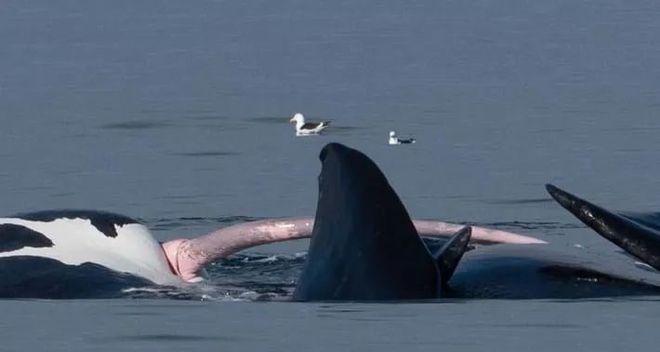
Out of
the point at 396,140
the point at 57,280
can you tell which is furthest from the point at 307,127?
the point at 57,280

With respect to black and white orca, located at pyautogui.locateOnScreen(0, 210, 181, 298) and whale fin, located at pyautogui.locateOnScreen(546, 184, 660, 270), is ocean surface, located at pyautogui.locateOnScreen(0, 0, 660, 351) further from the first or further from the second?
black and white orca, located at pyautogui.locateOnScreen(0, 210, 181, 298)

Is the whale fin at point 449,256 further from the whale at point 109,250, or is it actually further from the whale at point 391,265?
the whale at point 109,250

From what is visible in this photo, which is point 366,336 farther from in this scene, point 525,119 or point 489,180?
point 525,119

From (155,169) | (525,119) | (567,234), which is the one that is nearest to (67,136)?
(155,169)

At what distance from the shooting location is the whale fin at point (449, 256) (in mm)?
14125

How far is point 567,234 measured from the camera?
19.3m

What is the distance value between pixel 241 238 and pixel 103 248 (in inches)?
35.3

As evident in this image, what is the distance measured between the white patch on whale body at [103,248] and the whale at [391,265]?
2.33 meters

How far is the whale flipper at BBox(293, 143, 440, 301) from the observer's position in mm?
13742

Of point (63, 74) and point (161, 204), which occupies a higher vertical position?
point (63, 74)

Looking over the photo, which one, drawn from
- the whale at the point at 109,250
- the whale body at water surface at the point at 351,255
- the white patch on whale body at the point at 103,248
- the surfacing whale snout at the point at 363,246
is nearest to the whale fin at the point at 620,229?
the whale body at water surface at the point at 351,255

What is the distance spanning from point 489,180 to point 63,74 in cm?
1607

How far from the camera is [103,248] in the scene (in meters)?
16.5

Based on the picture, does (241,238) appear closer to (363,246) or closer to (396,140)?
(363,246)
